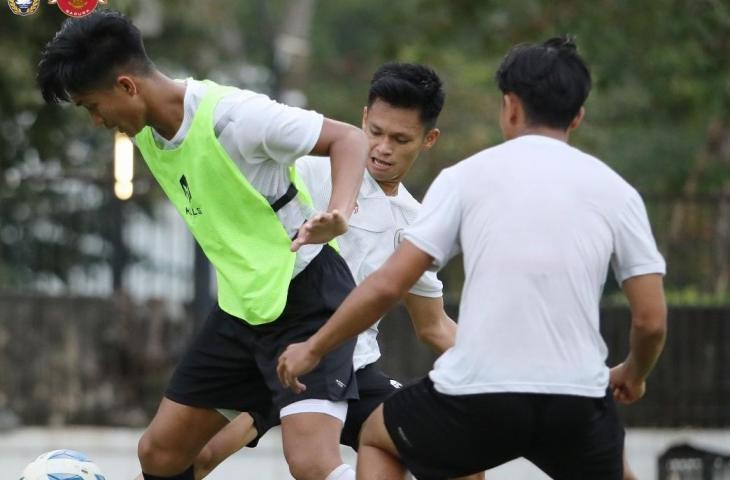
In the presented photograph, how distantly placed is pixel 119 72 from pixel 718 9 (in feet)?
26.7

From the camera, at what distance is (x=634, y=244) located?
439cm

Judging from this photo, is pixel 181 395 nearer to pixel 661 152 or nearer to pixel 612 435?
pixel 612 435

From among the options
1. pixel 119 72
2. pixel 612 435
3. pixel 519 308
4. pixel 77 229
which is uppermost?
pixel 119 72

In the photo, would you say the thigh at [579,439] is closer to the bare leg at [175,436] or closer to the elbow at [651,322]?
the elbow at [651,322]

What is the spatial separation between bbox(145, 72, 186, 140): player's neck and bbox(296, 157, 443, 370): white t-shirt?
0.78 metres

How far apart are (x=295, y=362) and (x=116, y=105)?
1.18 m

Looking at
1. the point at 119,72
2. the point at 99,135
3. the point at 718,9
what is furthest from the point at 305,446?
the point at 99,135

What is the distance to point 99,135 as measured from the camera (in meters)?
18.6

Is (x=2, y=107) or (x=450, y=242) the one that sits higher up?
(x=450, y=242)

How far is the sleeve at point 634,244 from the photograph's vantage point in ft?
14.4

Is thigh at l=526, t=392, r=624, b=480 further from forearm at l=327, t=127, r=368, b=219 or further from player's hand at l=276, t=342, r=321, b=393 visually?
forearm at l=327, t=127, r=368, b=219

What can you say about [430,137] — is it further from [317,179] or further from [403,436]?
[403,436]

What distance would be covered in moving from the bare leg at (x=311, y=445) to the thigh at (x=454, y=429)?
0.63 m

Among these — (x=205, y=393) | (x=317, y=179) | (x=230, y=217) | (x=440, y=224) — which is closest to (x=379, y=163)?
(x=317, y=179)
